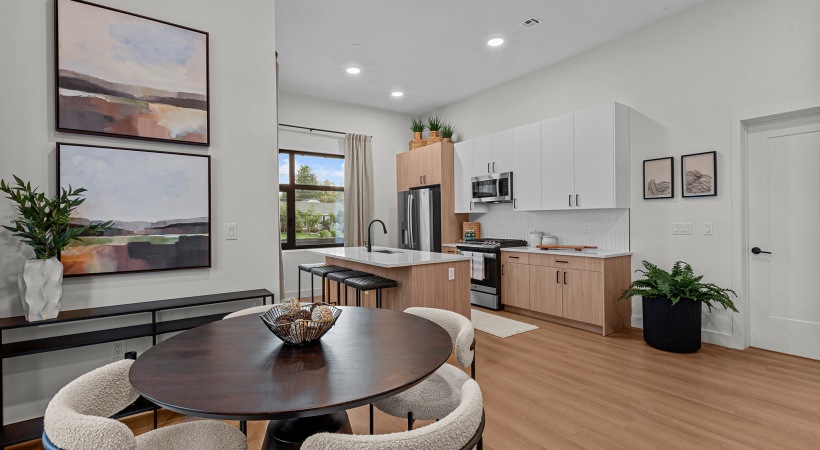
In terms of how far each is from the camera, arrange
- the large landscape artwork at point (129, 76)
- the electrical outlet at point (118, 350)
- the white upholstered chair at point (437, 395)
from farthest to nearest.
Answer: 1. the electrical outlet at point (118, 350)
2. the large landscape artwork at point (129, 76)
3. the white upholstered chair at point (437, 395)

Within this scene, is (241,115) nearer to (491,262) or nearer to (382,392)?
(382,392)

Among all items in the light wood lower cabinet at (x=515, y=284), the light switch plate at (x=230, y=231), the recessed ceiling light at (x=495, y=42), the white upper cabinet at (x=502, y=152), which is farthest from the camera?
the white upper cabinet at (x=502, y=152)

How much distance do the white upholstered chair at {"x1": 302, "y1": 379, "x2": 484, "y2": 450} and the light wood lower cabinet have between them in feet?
12.8

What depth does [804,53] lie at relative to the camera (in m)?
3.15

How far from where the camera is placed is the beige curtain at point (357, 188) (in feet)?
21.0

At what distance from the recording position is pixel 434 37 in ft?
14.1

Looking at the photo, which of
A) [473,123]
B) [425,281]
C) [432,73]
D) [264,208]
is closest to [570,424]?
[425,281]

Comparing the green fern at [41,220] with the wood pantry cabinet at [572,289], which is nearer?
the green fern at [41,220]

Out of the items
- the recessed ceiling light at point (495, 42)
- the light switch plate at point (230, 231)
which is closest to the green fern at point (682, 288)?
the recessed ceiling light at point (495, 42)

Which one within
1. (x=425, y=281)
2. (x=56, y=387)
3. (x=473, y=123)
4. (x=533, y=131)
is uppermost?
(x=473, y=123)

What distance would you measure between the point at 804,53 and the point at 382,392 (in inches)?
171

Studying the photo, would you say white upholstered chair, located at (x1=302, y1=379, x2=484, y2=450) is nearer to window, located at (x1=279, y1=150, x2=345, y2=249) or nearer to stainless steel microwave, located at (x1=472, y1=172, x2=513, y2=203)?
stainless steel microwave, located at (x1=472, y1=172, x2=513, y2=203)

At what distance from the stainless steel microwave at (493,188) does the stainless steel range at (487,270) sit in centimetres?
62

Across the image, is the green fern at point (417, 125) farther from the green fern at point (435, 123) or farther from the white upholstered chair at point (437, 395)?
the white upholstered chair at point (437, 395)
